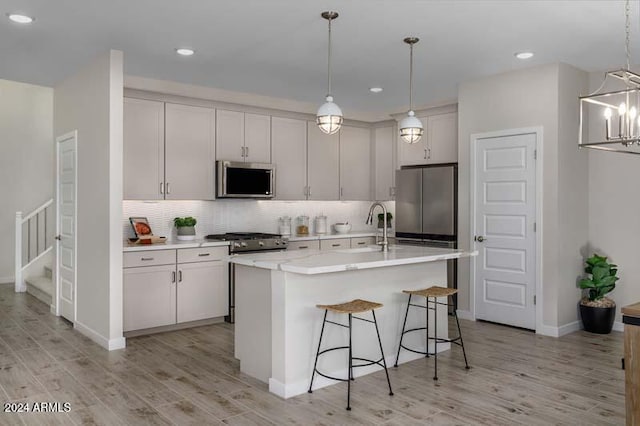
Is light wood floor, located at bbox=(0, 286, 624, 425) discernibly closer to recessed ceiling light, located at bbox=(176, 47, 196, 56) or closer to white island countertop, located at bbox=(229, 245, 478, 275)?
white island countertop, located at bbox=(229, 245, 478, 275)

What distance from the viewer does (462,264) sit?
5.82m

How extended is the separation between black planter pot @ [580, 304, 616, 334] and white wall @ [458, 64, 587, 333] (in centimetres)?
15

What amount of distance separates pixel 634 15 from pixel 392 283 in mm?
2664

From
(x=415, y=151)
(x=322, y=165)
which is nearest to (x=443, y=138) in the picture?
(x=415, y=151)

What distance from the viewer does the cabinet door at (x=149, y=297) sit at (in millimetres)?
5004

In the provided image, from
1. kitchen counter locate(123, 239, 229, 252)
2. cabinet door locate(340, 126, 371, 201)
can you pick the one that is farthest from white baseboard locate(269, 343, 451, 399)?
cabinet door locate(340, 126, 371, 201)

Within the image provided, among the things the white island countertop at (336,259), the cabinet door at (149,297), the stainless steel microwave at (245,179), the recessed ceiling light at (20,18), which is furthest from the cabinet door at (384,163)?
the recessed ceiling light at (20,18)

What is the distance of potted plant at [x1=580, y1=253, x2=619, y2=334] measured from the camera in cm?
504

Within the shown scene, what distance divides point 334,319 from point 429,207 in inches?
111

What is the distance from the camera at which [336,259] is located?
12.2 ft

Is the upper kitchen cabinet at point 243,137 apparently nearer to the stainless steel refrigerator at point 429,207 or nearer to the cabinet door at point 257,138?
the cabinet door at point 257,138

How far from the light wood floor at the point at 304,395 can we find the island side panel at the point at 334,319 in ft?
0.50

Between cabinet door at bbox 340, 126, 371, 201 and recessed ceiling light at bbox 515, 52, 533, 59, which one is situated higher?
recessed ceiling light at bbox 515, 52, 533, 59

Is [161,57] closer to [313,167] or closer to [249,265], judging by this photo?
[249,265]
